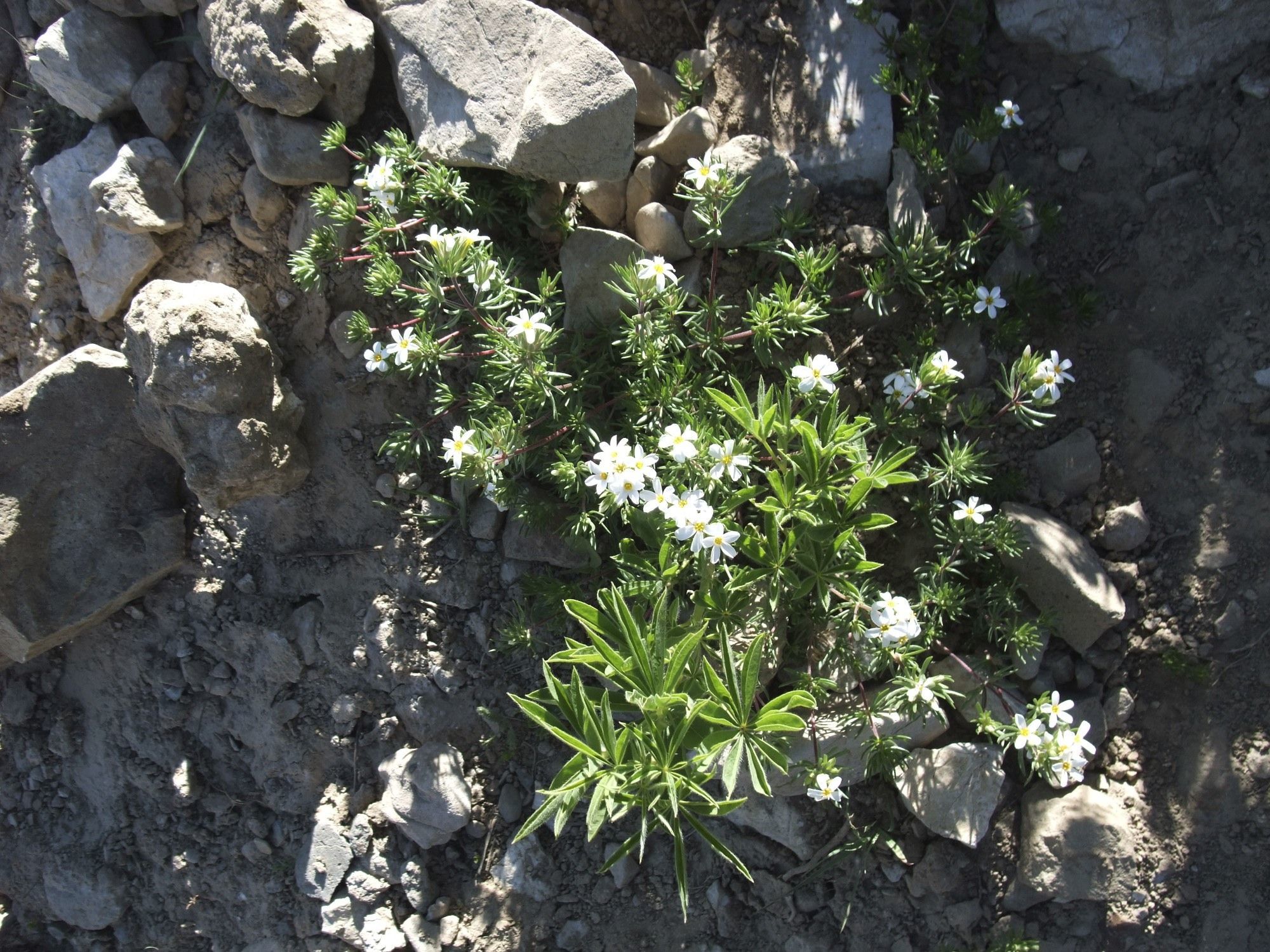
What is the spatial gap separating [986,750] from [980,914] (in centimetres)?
103

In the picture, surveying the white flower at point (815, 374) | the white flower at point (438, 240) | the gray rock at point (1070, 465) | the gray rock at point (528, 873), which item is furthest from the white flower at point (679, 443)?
the gray rock at point (528, 873)

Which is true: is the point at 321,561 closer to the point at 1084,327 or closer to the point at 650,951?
the point at 650,951

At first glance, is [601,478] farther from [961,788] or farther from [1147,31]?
[1147,31]

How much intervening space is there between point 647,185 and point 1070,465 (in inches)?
124

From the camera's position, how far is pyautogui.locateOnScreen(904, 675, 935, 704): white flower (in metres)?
4.84

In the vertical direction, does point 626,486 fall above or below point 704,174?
below

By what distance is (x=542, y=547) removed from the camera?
5625 mm

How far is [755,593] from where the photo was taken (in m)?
5.13

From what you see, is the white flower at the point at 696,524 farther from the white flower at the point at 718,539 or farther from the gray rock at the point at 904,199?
the gray rock at the point at 904,199

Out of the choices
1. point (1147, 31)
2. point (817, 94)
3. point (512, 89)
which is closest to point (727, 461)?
point (512, 89)

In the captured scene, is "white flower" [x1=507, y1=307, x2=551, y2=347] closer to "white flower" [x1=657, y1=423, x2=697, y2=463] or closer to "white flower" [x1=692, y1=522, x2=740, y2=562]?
"white flower" [x1=657, y1=423, x2=697, y2=463]

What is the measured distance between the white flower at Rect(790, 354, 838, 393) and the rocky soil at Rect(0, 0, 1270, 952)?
969mm

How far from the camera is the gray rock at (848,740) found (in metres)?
5.29

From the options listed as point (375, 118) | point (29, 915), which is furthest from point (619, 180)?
point (29, 915)
